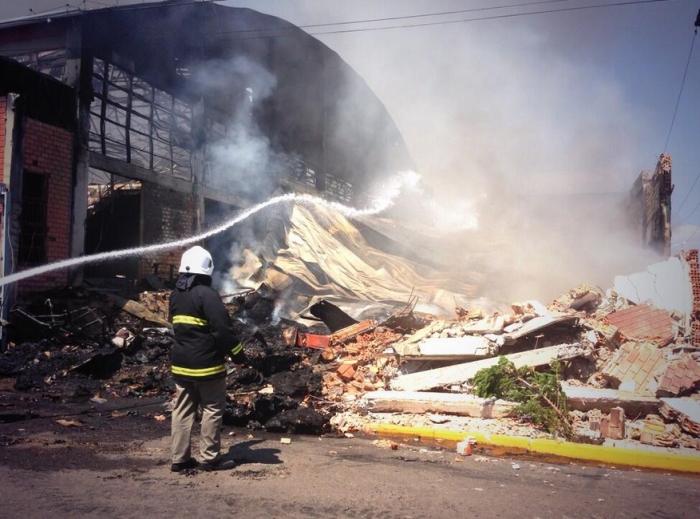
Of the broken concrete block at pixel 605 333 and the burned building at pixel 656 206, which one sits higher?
the burned building at pixel 656 206

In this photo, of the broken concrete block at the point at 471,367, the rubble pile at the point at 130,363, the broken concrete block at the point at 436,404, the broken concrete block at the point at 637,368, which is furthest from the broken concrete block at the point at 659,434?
the rubble pile at the point at 130,363

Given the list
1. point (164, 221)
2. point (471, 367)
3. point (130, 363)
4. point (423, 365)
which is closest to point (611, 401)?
point (471, 367)

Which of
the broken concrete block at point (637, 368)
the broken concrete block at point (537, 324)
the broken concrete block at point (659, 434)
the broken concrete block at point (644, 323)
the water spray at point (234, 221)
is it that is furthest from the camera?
the water spray at point (234, 221)

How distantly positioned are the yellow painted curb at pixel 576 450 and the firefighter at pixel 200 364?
7.96ft

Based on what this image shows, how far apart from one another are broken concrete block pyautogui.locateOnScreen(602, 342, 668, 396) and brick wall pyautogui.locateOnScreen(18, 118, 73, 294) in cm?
920

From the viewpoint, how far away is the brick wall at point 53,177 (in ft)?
29.3

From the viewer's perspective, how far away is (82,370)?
741cm

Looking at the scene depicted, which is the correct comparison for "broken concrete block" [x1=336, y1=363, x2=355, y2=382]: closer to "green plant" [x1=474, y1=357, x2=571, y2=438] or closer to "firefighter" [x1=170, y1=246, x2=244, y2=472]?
"green plant" [x1=474, y1=357, x2=571, y2=438]

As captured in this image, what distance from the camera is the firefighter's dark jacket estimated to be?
393 centimetres

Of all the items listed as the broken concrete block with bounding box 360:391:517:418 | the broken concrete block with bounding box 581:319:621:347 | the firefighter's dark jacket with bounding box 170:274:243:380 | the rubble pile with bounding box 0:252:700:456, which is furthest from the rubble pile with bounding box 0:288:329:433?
the broken concrete block with bounding box 581:319:621:347

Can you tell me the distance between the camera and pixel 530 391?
5.98m

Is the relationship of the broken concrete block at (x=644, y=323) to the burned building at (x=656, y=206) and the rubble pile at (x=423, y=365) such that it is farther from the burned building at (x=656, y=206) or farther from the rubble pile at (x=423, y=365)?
the burned building at (x=656, y=206)

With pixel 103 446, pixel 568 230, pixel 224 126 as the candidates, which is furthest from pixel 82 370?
pixel 568 230

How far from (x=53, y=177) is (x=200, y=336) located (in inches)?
283
